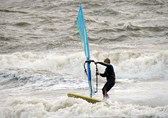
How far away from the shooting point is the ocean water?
12.1 m

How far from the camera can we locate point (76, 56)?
68.5 ft

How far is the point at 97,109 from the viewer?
1141 cm

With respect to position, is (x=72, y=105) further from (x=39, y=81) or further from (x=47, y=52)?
(x=47, y=52)

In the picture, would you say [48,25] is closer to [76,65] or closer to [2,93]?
[76,65]

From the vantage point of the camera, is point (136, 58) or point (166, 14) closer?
point (136, 58)

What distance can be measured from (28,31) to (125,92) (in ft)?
45.6

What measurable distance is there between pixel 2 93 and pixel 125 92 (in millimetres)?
3838

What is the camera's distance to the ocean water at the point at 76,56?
1210cm

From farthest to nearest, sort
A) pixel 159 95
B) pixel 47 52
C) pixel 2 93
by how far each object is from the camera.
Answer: pixel 47 52
pixel 2 93
pixel 159 95

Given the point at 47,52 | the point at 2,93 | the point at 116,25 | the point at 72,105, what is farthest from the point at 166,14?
the point at 72,105

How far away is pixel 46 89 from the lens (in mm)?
15648

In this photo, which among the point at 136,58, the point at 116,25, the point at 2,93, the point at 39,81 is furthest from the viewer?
the point at 116,25

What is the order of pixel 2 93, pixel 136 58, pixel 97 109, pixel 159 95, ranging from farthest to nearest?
1. pixel 136 58
2. pixel 2 93
3. pixel 159 95
4. pixel 97 109

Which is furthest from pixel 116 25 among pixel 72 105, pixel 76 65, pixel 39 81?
pixel 72 105
